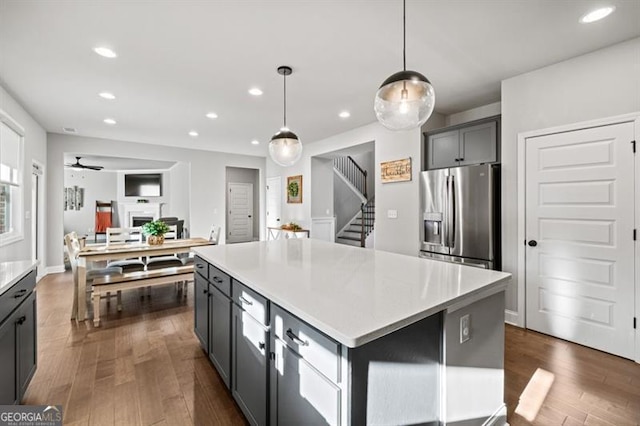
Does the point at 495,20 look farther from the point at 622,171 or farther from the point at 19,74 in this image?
the point at 19,74

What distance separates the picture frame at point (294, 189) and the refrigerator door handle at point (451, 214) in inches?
156

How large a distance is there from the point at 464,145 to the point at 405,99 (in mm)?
2401

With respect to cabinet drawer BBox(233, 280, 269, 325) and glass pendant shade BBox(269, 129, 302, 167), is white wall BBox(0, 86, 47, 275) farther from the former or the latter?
cabinet drawer BBox(233, 280, 269, 325)

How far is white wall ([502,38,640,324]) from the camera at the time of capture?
2.54 metres

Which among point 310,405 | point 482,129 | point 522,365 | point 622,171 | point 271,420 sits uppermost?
point 482,129

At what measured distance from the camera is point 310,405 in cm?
116

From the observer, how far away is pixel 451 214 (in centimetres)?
362

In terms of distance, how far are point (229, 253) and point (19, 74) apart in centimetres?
320

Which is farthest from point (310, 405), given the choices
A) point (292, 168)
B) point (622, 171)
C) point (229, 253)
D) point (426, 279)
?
point (292, 168)

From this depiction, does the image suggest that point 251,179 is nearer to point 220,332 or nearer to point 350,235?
point 350,235

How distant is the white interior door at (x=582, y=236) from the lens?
8.41 feet

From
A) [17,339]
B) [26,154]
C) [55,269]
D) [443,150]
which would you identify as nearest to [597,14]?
[443,150]

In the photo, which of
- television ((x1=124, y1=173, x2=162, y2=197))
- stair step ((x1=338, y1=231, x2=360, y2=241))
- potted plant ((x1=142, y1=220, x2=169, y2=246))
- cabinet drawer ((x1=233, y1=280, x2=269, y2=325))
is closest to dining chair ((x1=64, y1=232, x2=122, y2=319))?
potted plant ((x1=142, y1=220, x2=169, y2=246))

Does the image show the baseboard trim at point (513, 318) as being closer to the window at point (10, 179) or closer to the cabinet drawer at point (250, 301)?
the cabinet drawer at point (250, 301)
